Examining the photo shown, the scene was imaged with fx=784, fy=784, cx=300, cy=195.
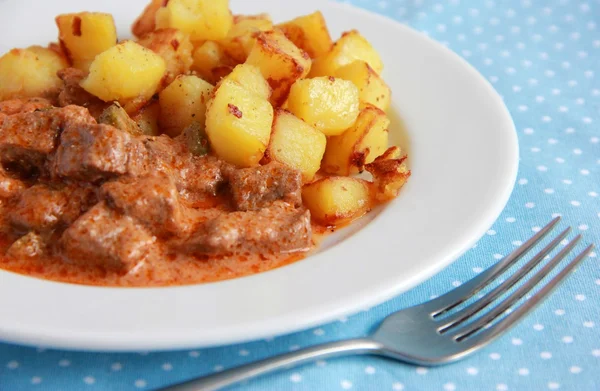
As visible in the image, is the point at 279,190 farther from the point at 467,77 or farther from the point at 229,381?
the point at 467,77

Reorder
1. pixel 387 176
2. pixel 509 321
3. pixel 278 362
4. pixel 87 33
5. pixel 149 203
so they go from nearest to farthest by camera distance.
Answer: pixel 278 362, pixel 509 321, pixel 149 203, pixel 387 176, pixel 87 33

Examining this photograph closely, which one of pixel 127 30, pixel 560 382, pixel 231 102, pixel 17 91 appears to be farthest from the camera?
pixel 127 30

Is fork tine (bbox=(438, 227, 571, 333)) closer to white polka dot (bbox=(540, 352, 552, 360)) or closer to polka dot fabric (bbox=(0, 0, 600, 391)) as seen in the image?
polka dot fabric (bbox=(0, 0, 600, 391))

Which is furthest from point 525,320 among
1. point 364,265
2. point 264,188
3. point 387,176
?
point 264,188

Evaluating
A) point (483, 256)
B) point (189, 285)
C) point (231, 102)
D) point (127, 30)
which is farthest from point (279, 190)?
point (127, 30)

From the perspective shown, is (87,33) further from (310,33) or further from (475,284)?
(475,284)

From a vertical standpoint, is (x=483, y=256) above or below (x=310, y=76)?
below
